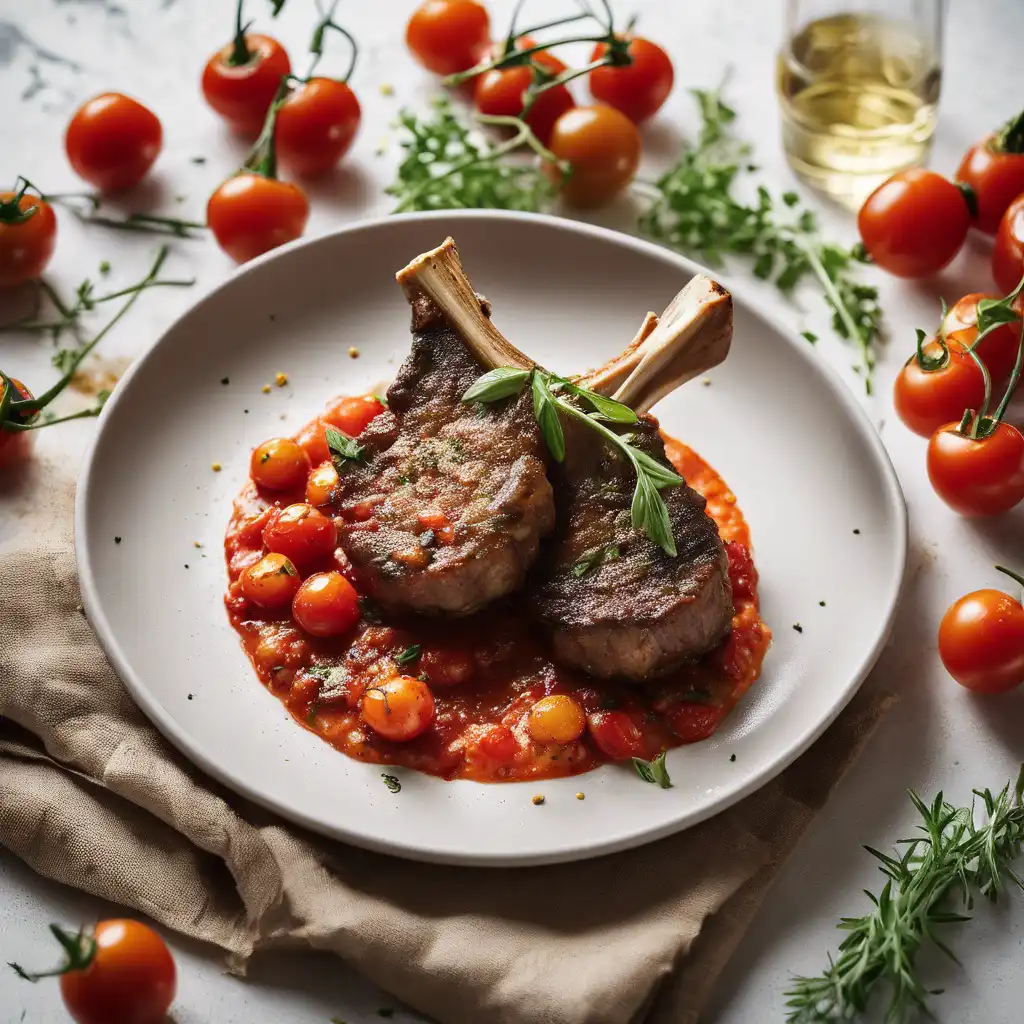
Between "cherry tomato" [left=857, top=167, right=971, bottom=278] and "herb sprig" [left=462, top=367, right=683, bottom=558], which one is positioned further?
"cherry tomato" [left=857, top=167, right=971, bottom=278]

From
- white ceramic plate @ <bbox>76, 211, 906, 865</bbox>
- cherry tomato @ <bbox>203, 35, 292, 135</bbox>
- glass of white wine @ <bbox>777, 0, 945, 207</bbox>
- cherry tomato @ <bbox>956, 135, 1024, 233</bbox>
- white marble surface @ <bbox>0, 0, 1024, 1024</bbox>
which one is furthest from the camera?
cherry tomato @ <bbox>203, 35, 292, 135</bbox>

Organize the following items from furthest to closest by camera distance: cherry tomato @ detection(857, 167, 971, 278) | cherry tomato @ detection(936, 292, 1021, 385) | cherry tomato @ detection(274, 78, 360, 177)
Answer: cherry tomato @ detection(274, 78, 360, 177), cherry tomato @ detection(857, 167, 971, 278), cherry tomato @ detection(936, 292, 1021, 385)

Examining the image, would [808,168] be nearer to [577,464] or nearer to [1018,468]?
[1018,468]

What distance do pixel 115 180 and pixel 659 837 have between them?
4.25m

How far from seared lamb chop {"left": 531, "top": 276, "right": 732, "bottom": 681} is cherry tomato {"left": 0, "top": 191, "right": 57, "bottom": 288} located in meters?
2.80

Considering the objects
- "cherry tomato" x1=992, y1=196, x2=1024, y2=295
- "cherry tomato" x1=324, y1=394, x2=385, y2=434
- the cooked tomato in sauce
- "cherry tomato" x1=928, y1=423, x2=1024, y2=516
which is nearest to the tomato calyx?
the cooked tomato in sauce

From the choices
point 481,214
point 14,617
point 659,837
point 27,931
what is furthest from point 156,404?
point 659,837

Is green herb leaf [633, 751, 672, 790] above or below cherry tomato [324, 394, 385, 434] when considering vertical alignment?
below

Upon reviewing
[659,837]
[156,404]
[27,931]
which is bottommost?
[27,931]

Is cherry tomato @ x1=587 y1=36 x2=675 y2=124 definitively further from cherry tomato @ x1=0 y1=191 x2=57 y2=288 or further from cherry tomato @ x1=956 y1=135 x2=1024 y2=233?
cherry tomato @ x1=0 y1=191 x2=57 y2=288

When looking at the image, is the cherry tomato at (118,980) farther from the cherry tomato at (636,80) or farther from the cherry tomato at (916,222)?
the cherry tomato at (636,80)

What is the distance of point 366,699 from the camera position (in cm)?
427

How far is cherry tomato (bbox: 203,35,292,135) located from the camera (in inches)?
253

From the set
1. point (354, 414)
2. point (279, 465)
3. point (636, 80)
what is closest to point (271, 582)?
point (279, 465)
